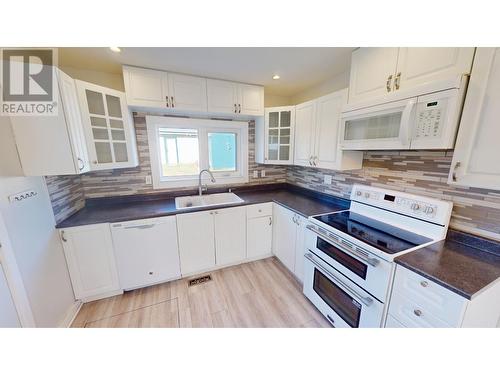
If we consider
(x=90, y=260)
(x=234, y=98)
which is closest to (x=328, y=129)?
(x=234, y=98)

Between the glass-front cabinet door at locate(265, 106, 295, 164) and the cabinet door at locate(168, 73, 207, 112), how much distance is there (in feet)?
2.80

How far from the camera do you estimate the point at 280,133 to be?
239 centimetres

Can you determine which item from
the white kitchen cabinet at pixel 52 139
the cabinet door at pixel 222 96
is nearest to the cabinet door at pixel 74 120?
the white kitchen cabinet at pixel 52 139

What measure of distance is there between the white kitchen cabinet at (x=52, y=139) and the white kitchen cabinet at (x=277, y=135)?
1.91m

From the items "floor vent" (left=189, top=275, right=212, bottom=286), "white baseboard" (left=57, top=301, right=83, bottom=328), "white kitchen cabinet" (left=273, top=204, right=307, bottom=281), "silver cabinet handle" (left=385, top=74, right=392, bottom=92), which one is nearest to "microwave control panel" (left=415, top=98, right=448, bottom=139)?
"silver cabinet handle" (left=385, top=74, right=392, bottom=92)

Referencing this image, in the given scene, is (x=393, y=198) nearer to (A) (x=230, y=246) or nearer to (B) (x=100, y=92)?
(A) (x=230, y=246)

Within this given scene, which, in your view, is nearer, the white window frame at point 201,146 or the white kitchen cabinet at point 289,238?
the white kitchen cabinet at point 289,238

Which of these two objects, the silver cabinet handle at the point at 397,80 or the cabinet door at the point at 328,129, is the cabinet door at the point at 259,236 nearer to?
the cabinet door at the point at 328,129

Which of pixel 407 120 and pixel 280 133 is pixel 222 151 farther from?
pixel 407 120

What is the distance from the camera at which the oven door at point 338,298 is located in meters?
1.17

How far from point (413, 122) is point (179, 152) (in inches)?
92.2

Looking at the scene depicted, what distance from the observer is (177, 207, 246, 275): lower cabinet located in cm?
199
